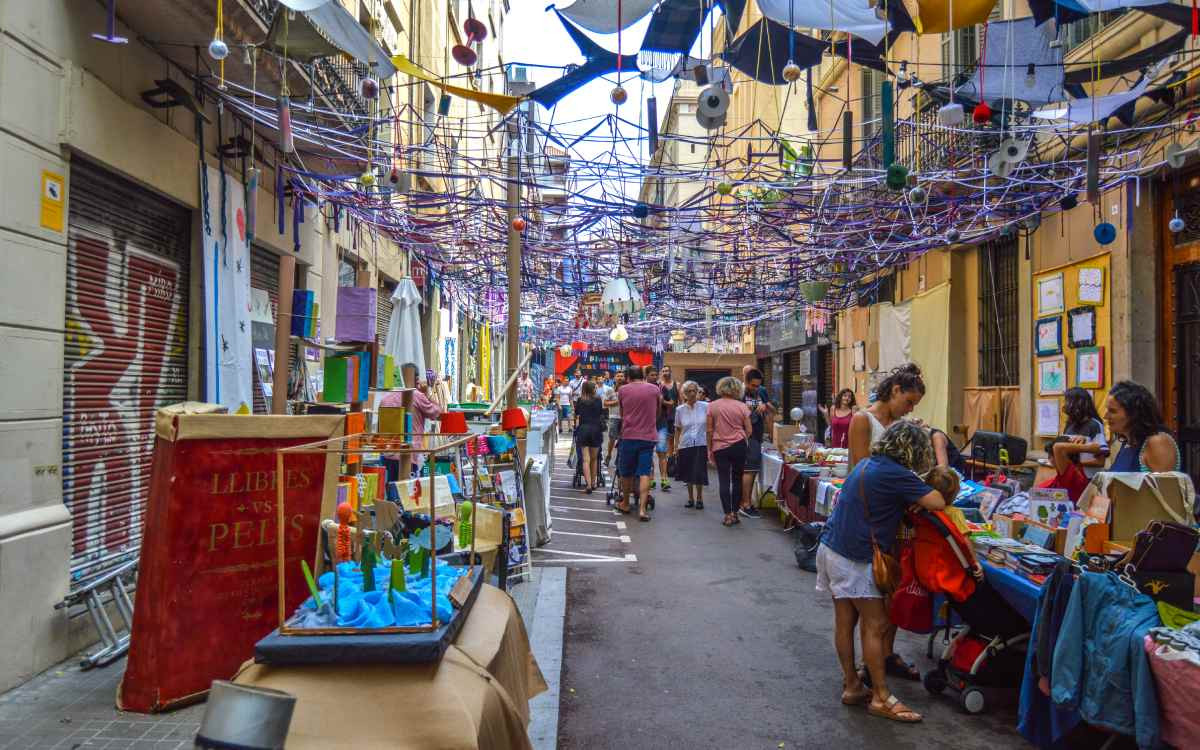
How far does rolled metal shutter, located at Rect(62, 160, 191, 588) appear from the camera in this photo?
5.43 metres

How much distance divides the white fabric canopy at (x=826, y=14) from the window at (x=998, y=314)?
666cm

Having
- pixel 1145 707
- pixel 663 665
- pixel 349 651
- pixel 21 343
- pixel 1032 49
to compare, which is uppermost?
pixel 1032 49

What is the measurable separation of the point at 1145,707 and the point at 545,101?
18.9 ft

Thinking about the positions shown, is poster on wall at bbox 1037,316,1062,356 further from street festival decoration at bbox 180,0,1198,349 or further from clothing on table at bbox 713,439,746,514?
clothing on table at bbox 713,439,746,514

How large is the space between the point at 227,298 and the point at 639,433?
18.1 ft

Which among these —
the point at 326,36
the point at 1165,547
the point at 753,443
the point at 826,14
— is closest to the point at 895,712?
the point at 1165,547

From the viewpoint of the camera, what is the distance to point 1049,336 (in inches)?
400

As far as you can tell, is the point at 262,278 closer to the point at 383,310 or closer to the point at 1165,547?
the point at 383,310

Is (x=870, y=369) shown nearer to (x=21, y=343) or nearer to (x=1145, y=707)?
(x=1145, y=707)

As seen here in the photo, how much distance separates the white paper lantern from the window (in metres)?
5.69

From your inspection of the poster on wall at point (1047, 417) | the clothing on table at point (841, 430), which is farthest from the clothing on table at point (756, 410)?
the poster on wall at point (1047, 417)

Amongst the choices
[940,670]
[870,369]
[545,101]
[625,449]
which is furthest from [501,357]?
[940,670]

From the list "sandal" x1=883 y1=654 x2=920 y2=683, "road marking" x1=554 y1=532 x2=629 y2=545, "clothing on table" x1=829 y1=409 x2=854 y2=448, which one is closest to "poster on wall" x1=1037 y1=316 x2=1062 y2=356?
"clothing on table" x1=829 y1=409 x2=854 y2=448

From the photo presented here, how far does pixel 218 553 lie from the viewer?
160 inches
